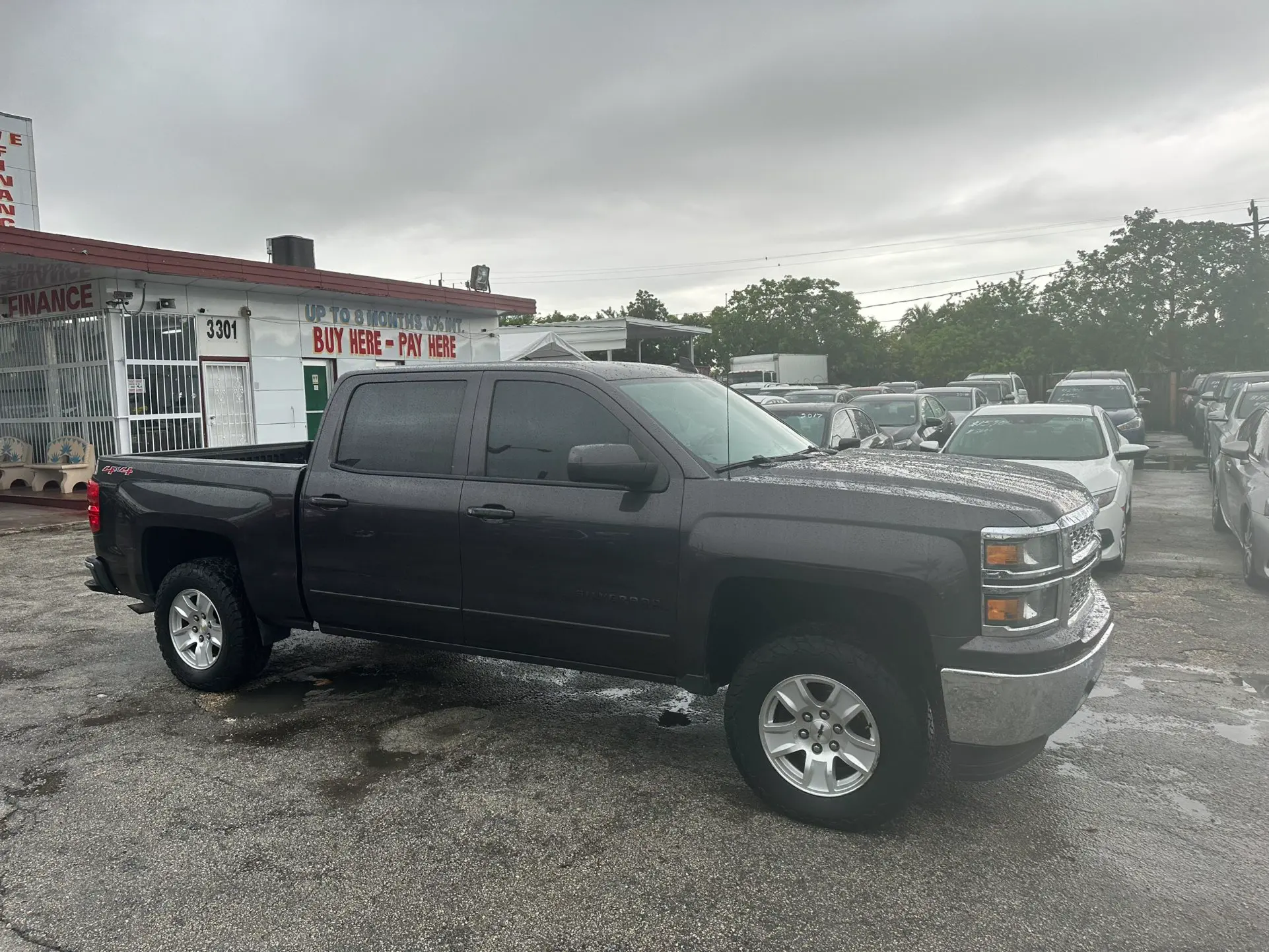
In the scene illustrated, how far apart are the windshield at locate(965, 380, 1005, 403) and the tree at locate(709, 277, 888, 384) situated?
1761 inches

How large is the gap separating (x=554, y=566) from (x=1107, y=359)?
1867 inches

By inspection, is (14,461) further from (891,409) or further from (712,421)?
(712,421)

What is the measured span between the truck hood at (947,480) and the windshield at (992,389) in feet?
66.1

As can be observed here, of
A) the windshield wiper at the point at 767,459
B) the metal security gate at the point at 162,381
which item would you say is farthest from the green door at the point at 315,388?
the windshield wiper at the point at 767,459

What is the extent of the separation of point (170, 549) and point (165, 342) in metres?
11.0

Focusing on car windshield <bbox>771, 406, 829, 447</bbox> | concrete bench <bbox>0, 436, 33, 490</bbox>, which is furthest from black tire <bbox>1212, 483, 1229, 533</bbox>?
concrete bench <bbox>0, 436, 33, 490</bbox>

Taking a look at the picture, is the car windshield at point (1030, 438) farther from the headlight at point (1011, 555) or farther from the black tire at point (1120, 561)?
the headlight at point (1011, 555)

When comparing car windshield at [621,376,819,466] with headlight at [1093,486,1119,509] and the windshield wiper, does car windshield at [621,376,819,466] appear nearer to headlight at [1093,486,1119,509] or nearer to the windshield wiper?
the windshield wiper

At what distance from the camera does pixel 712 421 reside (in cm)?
484

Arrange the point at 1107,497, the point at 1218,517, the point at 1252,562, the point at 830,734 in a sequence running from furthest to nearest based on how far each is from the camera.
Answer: the point at 1218,517 → the point at 1107,497 → the point at 1252,562 → the point at 830,734

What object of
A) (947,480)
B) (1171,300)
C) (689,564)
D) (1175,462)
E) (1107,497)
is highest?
(1171,300)

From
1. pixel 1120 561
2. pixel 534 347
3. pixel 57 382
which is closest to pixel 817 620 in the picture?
pixel 1120 561

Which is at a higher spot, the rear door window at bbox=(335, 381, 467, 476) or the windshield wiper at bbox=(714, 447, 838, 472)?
the rear door window at bbox=(335, 381, 467, 476)

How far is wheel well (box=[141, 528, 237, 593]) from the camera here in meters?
5.93
